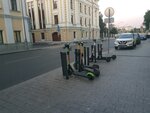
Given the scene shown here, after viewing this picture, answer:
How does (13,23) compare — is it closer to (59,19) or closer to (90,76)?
(59,19)

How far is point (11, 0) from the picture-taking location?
23594 millimetres

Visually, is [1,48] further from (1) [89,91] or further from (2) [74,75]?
(1) [89,91]

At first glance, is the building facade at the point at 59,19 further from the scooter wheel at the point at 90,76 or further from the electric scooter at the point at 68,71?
the scooter wheel at the point at 90,76

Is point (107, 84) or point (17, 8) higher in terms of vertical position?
point (17, 8)

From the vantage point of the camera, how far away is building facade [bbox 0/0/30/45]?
21755 mm

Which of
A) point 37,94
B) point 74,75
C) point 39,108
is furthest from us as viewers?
point 74,75

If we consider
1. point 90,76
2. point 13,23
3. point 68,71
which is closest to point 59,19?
point 13,23

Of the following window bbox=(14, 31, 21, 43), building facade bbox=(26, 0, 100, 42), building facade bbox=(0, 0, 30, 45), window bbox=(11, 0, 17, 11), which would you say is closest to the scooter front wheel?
building facade bbox=(0, 0, 30, 45)

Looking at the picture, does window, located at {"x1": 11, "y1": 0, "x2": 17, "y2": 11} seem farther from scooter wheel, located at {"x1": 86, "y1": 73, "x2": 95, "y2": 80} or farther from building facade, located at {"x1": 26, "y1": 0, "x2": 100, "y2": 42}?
scooter wheel, located at {"x1": 86, "y1": 73, "x2": 95, "y2": 80}

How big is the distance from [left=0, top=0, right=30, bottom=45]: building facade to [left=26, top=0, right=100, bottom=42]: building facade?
13423 millimetres

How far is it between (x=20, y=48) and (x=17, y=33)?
8.79 feet

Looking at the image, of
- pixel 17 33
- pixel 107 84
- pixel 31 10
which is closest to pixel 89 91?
pixel 107 84

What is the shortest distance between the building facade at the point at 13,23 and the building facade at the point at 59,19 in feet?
44.0

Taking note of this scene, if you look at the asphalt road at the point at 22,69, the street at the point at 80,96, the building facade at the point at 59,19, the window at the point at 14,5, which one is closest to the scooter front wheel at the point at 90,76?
the street at the point at 80,96
